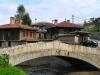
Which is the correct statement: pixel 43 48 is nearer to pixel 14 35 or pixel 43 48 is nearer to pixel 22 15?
pixel 14 35

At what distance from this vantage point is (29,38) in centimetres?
5609

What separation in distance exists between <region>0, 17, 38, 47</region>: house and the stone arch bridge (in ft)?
70.5

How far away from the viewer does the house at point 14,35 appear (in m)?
53.6

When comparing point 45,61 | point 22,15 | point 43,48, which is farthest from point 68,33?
point 43,48

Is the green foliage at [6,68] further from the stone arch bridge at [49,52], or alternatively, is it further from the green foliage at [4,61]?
the stone arch bridge at [49,52]

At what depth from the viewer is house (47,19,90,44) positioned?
52.8 meters

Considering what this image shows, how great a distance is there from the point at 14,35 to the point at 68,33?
1475 centimetres

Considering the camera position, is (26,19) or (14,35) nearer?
(14,35)

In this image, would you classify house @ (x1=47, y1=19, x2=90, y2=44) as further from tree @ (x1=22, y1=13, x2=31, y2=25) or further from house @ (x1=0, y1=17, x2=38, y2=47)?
tree @ (x1=22, y1=13, x2=31, y2=25)

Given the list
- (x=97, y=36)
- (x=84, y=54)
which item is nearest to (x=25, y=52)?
(x=84, y=54)

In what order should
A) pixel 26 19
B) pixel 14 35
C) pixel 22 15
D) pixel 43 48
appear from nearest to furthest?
pixel 43 48
pixel 14 35
pixel 26 19
pixel 22 15

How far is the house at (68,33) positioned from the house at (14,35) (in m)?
7.40

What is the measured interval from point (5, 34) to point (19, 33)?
4335mm

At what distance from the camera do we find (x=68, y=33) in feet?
202
